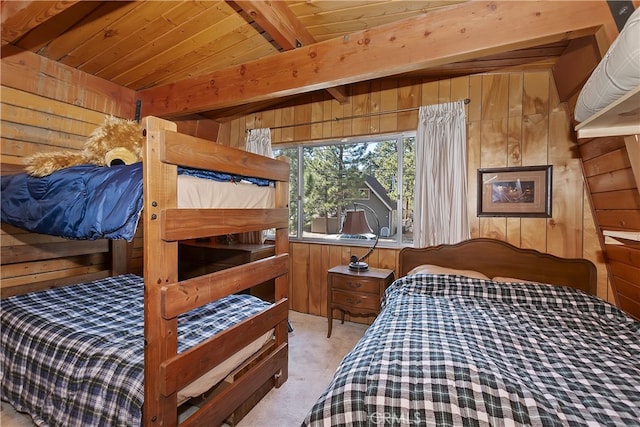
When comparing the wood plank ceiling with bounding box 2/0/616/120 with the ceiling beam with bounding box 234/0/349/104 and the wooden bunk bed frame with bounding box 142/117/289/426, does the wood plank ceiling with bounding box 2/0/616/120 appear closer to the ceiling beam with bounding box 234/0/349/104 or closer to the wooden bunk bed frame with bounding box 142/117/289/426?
the ceiling beam with bounding box 234/0/349/104

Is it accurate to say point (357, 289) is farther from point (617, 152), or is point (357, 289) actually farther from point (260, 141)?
point (260, 141)

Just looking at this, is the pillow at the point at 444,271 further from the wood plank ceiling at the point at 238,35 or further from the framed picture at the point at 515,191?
the wood plank ceiling at the point at 238,35

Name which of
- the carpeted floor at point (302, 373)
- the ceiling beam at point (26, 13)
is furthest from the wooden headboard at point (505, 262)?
the ceiling beam at point (26, 13)

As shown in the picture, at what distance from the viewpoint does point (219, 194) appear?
157 cm

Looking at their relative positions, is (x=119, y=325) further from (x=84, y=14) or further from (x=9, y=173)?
(x=84, y=14)

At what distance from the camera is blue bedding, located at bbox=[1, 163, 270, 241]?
137 cm

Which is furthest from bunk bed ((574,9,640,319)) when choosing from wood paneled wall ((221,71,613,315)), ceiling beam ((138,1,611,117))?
ceiling beam ((138,1,611,117))

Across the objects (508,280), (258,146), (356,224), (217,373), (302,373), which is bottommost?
(302,373)

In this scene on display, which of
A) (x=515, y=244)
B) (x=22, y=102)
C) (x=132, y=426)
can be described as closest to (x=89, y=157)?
(x=22, y=102)

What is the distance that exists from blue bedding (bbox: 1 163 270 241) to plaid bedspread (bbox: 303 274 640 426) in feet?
4.01

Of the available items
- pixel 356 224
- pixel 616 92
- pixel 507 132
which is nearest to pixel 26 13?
pixel 356 224

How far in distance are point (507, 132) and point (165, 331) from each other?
9.95ft

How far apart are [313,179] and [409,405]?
287 cm

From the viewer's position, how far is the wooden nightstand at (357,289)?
272 cm
